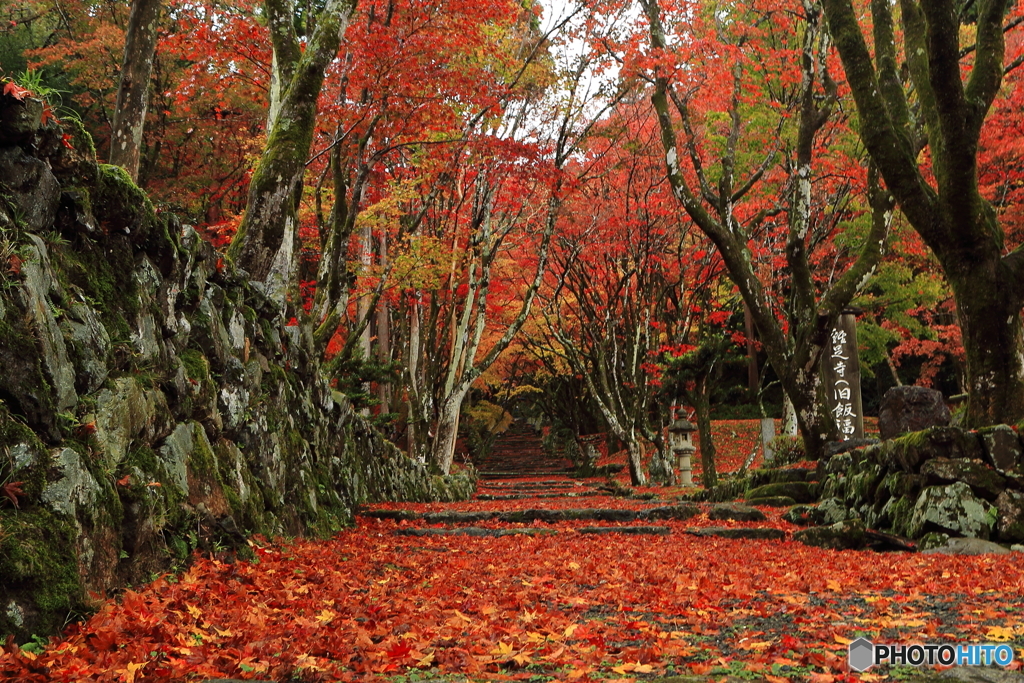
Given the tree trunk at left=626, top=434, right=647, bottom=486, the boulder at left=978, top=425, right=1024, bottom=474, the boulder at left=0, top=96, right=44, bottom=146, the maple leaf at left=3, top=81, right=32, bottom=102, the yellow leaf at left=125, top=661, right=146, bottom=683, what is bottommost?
the tree trunk at left=626, top=434, right=647, bottom=486

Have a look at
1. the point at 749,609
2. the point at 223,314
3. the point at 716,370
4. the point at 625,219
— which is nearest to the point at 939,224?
the point at 749,609

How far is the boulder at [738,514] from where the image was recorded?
10.1 m

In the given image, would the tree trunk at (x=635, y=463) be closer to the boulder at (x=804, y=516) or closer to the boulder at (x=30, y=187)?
the boulder at (x=804, y=516)

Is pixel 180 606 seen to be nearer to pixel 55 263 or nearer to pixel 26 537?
pixel 26 537

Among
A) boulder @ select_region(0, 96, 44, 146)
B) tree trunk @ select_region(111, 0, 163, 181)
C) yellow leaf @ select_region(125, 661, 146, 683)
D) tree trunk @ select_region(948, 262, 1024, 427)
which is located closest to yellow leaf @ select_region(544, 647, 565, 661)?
yellow leaf @ select_region(125, 661, 146, 683)

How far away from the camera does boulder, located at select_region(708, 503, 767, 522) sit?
10.1 meters

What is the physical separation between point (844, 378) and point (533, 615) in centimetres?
1198

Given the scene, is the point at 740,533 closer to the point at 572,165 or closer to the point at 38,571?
the point at 38,571

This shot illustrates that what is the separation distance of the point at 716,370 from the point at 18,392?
17.6 m

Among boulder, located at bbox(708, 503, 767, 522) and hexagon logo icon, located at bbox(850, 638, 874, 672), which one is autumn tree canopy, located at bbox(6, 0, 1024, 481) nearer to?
boulder, located at bbox(708, 503, 767, 522)

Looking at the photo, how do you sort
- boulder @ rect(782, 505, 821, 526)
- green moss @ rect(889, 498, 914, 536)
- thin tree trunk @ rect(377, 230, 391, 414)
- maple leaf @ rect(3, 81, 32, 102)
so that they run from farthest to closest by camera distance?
1. thin tree trunk @ rect(377, 230, 391, 414)
2. boulder @ rect(782, 505, 821, 526)
3. green moss @ rect(889, 498, 914, 536)
4. maple leaf @ rect(3, 81, 32, 102)

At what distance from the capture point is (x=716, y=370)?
1920 cm

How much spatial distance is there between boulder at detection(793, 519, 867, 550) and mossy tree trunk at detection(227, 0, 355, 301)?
253 inches

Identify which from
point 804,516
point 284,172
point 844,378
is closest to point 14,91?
point 284,172
